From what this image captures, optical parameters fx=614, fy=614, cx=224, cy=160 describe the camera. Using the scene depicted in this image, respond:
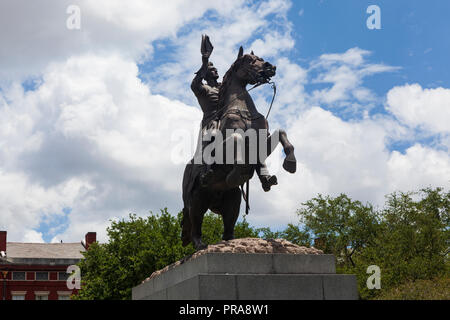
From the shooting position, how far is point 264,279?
9766 mm

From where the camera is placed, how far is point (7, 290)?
6569 cm

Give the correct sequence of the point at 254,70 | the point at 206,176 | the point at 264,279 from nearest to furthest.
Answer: the point at 264,279 < the point at 206,176 < the point at 254,70

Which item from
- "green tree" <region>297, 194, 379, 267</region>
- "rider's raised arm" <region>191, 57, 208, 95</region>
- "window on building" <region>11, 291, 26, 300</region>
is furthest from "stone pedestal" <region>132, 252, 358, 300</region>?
"window on building" <region>11, 291, 26, 300</region>

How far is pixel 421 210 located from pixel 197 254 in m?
39.9

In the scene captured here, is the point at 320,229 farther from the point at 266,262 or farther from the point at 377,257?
the point at 266,262

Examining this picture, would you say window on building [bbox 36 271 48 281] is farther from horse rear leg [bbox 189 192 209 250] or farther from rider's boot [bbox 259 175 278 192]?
rider's boot [bbox 259 175 278 192]

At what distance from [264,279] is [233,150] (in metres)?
2.39

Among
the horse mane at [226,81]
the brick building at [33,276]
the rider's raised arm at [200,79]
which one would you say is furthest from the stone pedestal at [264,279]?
the brick building at [33,276]

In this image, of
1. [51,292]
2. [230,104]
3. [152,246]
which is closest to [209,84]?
[230,104]

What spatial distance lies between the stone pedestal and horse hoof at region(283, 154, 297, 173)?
1.52 meters

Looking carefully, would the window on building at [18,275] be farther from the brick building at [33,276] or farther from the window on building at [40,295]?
the window on building at [40,295]

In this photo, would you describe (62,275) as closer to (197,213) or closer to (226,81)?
(197,213)

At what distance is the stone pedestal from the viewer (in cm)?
955

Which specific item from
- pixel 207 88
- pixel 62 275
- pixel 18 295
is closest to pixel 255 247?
pixel 207 88
